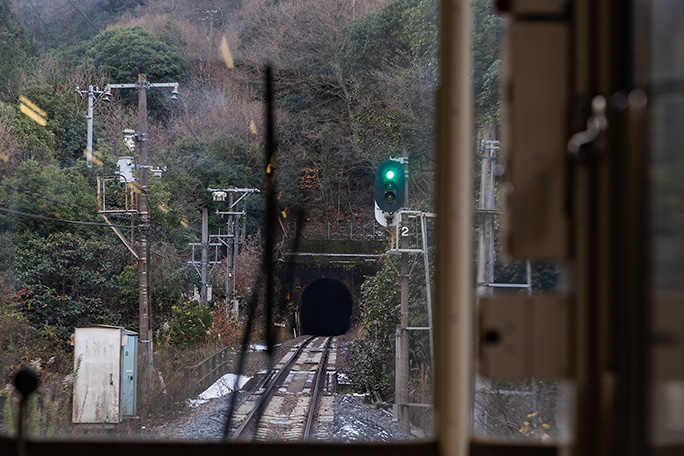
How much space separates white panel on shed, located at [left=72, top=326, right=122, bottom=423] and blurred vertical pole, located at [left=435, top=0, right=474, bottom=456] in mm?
8115

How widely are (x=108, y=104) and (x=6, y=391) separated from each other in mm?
6186

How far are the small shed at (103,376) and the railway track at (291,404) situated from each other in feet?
5.98

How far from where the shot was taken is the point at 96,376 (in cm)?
905

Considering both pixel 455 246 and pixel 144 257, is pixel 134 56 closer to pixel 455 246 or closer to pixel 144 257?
pixel 144 257

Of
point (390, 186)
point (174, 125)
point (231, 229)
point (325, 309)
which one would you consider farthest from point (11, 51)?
point (325, 309)

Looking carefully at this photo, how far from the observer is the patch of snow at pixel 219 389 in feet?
31.1

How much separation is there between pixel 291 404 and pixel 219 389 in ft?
4.61

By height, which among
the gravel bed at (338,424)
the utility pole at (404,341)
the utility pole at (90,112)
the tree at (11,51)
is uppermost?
the tree at (11,51)

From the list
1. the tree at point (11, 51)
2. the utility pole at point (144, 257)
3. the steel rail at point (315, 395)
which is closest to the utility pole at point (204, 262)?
the utility pole at point (144, 257)

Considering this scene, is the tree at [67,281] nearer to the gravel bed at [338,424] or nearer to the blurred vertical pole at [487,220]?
the gravel bed at [338,424]

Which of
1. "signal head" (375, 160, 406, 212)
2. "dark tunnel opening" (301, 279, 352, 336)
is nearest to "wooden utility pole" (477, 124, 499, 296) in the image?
"signal head" (375, 160, 406, 212)

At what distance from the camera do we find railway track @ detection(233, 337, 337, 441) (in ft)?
25.2

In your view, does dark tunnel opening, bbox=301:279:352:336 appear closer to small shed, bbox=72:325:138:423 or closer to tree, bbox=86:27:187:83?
tree, bbox=86:27:187:83

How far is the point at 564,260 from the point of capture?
1.02 m
